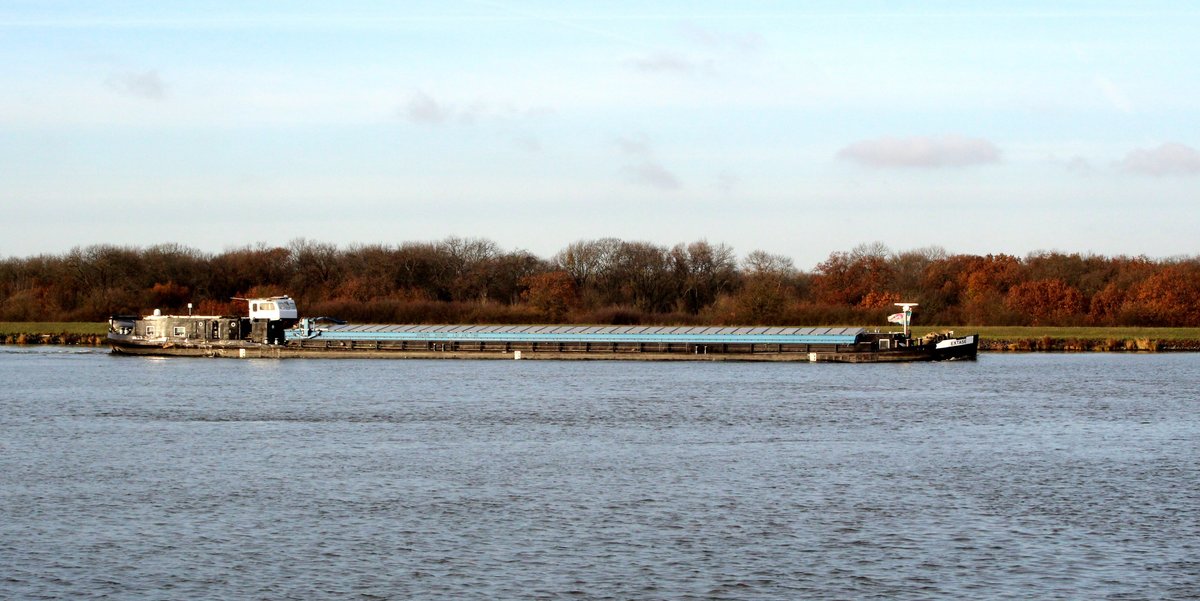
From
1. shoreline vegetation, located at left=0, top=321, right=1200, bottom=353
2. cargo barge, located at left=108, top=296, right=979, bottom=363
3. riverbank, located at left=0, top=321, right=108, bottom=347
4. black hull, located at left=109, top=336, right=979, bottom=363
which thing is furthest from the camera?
riverbank, located at left=0, top=321, right=108, bottom=347

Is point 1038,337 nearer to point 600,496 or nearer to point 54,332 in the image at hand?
point 600,496

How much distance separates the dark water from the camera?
67.3 feet

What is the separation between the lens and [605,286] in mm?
137750

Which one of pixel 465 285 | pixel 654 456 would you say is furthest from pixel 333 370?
pixel 465 285

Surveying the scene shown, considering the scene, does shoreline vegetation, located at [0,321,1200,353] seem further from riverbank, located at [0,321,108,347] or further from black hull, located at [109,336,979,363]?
black hull, located at [109,336,979,363]

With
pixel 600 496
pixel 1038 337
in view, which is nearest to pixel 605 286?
pixel 1038 337

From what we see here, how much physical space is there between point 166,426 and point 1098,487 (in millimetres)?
27253

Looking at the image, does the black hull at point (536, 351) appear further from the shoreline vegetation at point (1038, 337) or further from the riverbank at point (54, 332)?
the riverbank at point (54, 332)

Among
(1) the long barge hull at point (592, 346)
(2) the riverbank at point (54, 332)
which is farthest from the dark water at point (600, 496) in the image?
(2) the riverbank at point (54, 332)

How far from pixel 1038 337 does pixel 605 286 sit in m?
52.2

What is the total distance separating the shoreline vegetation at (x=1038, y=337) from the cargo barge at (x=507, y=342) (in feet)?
40.1

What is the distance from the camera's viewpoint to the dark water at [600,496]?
20500mm

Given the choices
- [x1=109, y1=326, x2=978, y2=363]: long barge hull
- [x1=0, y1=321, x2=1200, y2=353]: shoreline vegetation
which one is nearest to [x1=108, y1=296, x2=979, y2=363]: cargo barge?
[x1=109, y1=326, x2=978, y2=363]: long barge hull

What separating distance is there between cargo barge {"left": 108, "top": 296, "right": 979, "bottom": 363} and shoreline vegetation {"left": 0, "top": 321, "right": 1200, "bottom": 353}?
40.1 ft
